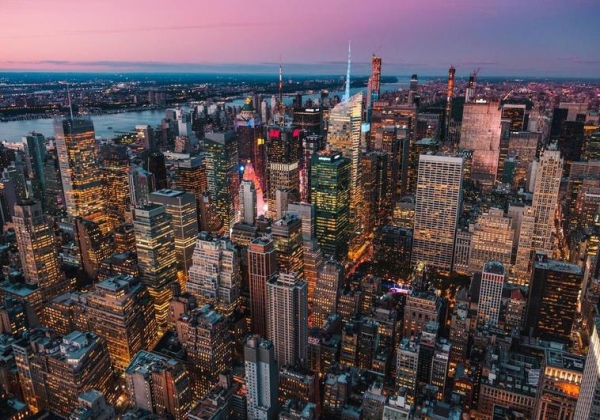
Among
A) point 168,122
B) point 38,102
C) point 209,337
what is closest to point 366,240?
point 209,337

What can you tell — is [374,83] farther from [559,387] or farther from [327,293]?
[559,387]

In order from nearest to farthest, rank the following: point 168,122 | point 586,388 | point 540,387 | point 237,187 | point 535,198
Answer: point 586,388 < point 540,387 < point 535,198 < point 237,187 < point 168,122

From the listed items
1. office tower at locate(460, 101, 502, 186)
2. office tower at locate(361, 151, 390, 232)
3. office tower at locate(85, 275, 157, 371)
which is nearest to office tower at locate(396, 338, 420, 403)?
office tower at locate(85, 275, 157, 371)

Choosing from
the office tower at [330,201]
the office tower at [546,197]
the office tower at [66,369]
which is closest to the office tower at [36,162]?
the office tower at [330,201]

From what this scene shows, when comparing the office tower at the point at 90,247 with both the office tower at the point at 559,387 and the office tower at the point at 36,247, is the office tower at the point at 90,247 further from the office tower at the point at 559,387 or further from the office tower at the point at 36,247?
the office tower at the point at 559,387

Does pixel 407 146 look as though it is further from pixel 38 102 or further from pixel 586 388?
pixel 38 102

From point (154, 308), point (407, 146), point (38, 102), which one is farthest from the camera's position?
point (38, 102)

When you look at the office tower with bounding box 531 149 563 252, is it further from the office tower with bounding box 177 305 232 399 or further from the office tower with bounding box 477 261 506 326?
the office tower with bounding box 177 305 232 399
